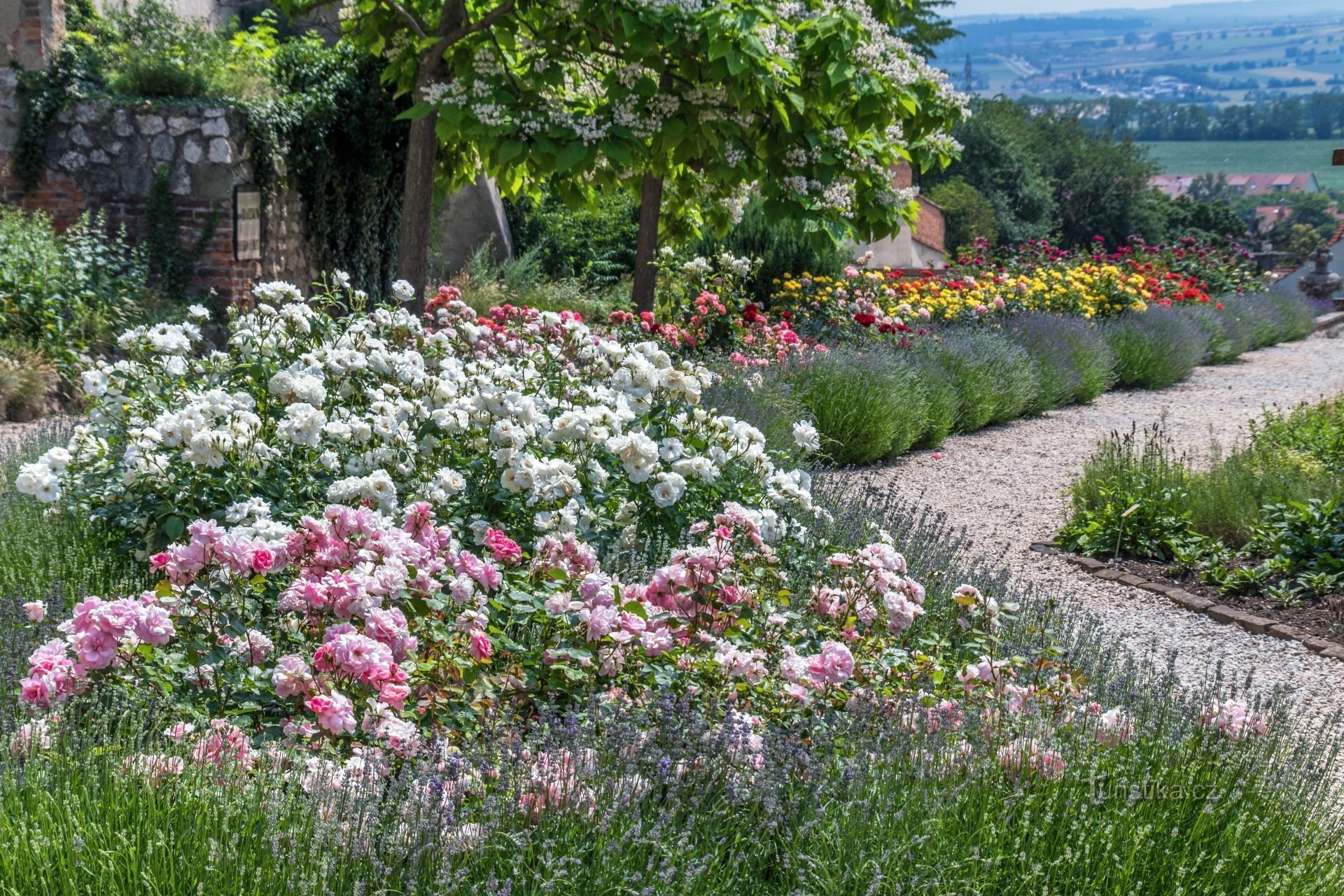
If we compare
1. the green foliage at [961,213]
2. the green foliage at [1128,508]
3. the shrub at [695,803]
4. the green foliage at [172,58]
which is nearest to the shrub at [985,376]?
the green foliage at [1128,508]

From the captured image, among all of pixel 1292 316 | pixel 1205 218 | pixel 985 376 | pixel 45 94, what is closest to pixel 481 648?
pixel 985 376

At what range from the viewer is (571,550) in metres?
3.13

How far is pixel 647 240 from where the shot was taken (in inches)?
370

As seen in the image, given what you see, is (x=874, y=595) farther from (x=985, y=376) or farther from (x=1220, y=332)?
(x=1220, y=332)

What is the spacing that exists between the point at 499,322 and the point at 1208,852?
533 centimetres

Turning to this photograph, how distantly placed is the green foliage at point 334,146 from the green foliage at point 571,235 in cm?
345

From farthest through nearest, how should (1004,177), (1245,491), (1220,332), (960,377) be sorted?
1. (1004,177)
2. (1220,332)
3. (960,377)
4. (1245,491)

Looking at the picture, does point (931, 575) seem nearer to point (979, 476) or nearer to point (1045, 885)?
point (1045, 885)

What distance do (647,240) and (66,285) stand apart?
14.0ft

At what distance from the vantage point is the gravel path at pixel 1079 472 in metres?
4.75

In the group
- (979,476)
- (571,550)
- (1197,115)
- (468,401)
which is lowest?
(979,476)

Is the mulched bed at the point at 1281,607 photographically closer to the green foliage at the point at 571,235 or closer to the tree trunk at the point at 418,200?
the tree trunk at the point at 418,200

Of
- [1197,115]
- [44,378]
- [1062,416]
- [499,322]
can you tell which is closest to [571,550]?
[499,322]

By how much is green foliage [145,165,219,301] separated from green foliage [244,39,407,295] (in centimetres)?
72
